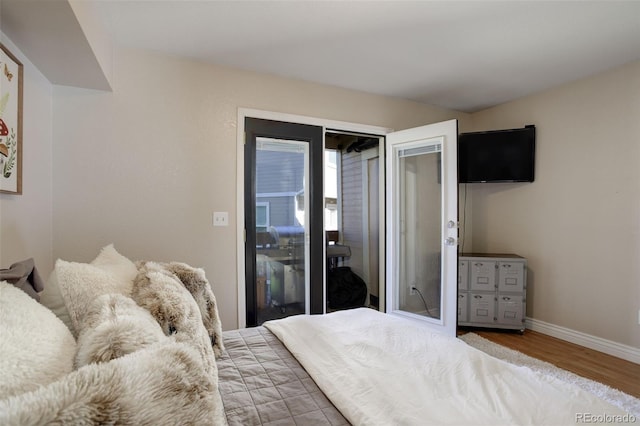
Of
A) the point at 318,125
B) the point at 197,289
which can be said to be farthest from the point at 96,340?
the point at 318,125

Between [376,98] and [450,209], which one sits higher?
[376,98]

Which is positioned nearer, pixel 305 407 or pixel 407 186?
pixel 305 407

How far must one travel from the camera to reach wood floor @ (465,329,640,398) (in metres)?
2.28

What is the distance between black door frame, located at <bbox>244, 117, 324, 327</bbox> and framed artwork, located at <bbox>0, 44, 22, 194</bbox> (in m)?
1.45

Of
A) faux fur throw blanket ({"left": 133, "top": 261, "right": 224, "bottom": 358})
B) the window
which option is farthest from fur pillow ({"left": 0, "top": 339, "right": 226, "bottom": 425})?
the window

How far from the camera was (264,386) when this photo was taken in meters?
1.12

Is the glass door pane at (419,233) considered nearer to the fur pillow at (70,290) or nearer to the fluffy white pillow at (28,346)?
the fur pillow at (70,290)

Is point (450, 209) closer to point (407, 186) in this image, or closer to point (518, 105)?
point (407, 186)

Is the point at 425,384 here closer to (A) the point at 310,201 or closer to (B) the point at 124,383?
(B) the point at 124,383

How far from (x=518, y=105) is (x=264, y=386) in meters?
3.88

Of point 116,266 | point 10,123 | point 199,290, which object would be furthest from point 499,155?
point 10,123

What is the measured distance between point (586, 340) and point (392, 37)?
3238 millimetres

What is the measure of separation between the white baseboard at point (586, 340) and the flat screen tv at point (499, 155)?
1.55 metres

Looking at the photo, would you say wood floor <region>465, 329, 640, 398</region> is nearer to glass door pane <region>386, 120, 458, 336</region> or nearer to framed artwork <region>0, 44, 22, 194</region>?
glass door pane <region>386, 120, 458, 336</region>
